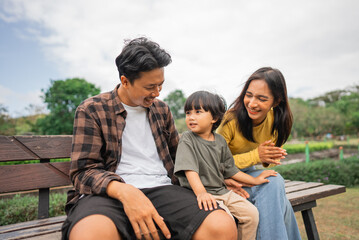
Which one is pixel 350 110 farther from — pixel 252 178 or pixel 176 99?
pixel 252 178

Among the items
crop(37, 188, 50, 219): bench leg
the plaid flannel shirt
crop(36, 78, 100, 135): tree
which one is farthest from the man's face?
crop(36, 78, 100, 135): tree

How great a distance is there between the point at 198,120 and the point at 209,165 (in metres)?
0.35

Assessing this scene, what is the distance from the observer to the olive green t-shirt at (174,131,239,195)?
1.91 metres

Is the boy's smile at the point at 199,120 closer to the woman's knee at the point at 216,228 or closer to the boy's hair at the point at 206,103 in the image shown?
the boy's hair at the point at 206,103

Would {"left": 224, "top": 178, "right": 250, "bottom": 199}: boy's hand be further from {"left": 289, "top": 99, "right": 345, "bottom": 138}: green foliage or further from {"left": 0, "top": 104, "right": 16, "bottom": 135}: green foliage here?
{"left": 289, "top": 99, "right": 345, "bottom": 138}: green foliage

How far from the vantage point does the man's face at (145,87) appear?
1.86 m

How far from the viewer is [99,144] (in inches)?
71.4

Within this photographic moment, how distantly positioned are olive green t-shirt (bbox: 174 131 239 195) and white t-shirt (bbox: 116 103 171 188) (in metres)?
0.17

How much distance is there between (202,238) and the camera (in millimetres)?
1530

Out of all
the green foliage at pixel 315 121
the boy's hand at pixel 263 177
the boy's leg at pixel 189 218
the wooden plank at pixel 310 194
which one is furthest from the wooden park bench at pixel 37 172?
the green foliage at pixel 315 121

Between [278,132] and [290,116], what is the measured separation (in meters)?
0.18

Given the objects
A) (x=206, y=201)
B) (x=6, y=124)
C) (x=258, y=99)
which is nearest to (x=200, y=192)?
(x=206, y=201)

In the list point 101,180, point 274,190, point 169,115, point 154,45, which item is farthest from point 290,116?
point 101,180

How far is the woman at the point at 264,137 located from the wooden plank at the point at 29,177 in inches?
57.3
